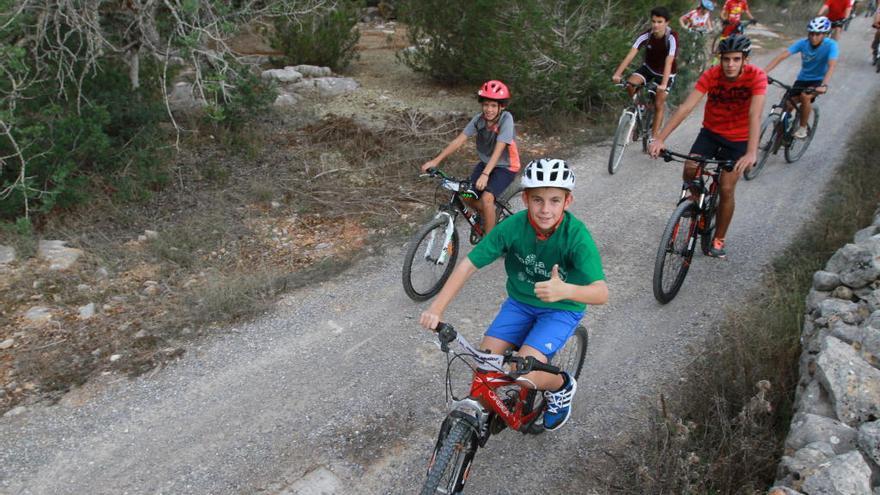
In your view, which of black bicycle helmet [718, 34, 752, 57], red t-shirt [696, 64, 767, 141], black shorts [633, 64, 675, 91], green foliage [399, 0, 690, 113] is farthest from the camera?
green foliage [399, 0, 690, 113]

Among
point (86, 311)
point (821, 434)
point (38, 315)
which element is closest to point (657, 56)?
point (821, 434)

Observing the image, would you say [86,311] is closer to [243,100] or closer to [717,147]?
[243,100]

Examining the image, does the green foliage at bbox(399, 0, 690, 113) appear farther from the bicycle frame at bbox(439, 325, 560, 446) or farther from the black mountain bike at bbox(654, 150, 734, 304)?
the bicycle frame at bbox(439, 325, 560, 446)

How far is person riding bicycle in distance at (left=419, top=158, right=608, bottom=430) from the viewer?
134 inches

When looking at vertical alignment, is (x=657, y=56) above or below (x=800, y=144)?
above

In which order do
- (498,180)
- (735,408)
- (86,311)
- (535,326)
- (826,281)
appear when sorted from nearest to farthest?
1. (535,326)
2. (735,408)
3. (826,281)
4. (86,311)
5. (498,180)

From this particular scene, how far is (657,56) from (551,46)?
77.5 inches

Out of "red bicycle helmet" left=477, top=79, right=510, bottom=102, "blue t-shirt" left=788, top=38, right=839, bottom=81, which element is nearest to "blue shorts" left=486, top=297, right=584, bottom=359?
Result: "red bicycle helmet" left=477, top=79, right=510, bottom=102

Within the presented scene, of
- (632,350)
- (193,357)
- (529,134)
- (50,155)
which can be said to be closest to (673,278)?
(632,350)

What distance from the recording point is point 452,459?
3.19 m

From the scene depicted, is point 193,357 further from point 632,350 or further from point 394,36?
point 394,36

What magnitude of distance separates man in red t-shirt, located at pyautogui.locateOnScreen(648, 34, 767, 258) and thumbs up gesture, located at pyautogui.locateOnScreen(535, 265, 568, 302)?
306cm

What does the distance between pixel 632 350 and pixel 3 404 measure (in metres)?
4.87

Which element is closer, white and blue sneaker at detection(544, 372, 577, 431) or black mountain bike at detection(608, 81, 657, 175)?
white and blue sneaker at detection(544, 372, 577, 431)
